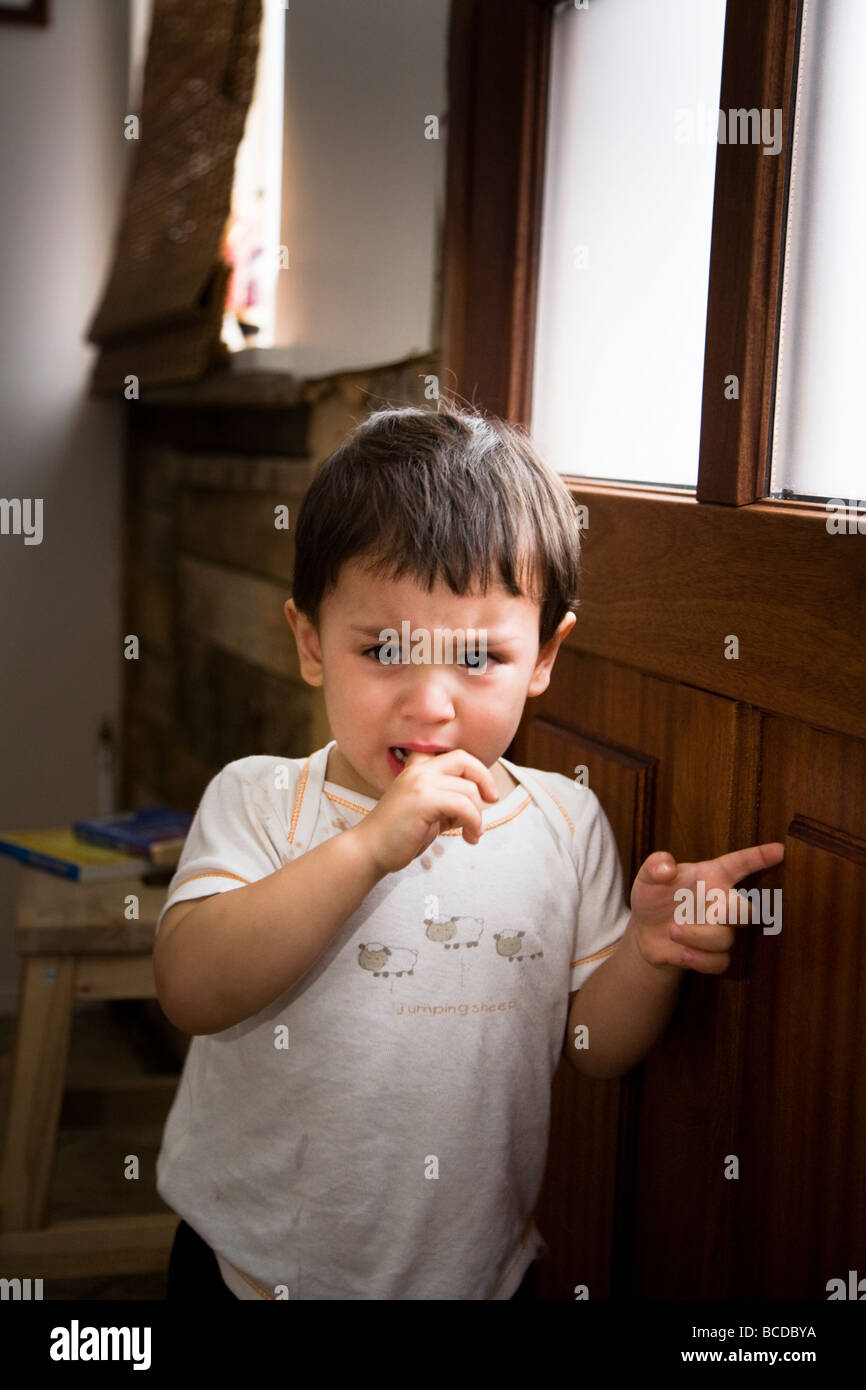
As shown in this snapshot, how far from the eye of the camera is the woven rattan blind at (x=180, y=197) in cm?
228

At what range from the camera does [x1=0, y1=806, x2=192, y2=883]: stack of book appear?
2.02 m

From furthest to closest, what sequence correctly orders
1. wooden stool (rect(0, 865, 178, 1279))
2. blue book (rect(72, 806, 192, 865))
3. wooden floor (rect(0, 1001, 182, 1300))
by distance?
blue book (rect(72, 806, 192, 865))
wooden floor (rect(0, 1001, 182, 1300))
wooden stool (rect(0, 865, 178, 1279))

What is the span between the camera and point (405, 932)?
40.8 inches

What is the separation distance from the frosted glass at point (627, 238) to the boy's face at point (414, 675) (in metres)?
0.29

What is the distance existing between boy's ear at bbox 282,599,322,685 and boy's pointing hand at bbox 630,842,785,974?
292 millimetres

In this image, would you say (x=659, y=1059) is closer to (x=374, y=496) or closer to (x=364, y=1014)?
(x=364, y=1014)

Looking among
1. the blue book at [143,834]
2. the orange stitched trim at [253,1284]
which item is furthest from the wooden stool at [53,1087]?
the orange stitched trim at [253,1284]

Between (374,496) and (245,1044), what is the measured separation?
16.9 inches

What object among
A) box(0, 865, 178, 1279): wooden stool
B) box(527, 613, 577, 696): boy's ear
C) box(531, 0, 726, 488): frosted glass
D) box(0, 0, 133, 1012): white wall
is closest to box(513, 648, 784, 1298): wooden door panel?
box(527, 613, 577, 696): boy's ear

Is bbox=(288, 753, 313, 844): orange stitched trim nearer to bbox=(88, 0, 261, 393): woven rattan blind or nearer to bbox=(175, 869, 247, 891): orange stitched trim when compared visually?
bbox=(175, 869, 247, 891): orange stitched trim

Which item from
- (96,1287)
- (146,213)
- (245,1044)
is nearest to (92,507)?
(146,213)

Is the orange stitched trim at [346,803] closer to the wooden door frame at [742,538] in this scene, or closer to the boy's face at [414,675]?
the boy's face at [414,675]

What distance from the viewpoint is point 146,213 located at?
2.70 meters

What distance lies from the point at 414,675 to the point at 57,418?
89.7 inches
